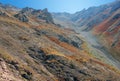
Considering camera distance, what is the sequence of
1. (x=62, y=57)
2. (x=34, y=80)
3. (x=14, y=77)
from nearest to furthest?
(x=14, y=77) < (x=34, y=80) < (x=62, y=57)

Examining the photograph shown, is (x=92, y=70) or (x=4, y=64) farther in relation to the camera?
(x=92, y=70)

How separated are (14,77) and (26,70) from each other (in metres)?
4.01

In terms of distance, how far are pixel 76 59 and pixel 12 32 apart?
56.3 ft

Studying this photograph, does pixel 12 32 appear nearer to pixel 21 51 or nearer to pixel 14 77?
pixel 21 51

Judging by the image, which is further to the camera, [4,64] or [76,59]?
[76,59]

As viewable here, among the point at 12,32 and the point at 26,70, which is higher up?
the point at 12,32

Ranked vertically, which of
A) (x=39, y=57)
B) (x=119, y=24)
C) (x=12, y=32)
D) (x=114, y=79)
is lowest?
(x=114, y=79)

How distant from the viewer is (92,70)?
49875mm

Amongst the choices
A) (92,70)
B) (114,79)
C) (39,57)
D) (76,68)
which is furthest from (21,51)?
(114,79)

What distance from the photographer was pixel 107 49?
104625 millimetres

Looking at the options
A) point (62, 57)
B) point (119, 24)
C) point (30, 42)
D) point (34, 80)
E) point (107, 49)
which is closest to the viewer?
point (34, 80)

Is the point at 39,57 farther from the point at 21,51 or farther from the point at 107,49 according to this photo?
the point at 107,49

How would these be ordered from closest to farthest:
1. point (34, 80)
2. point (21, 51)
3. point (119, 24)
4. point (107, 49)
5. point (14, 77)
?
1. point (14, 77)
2. point (34, 80)
3. point (21, 51)
4. point (107, 49)
5. point (119, 24)

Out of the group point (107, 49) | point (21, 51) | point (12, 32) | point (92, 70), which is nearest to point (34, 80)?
point (21, 51)
